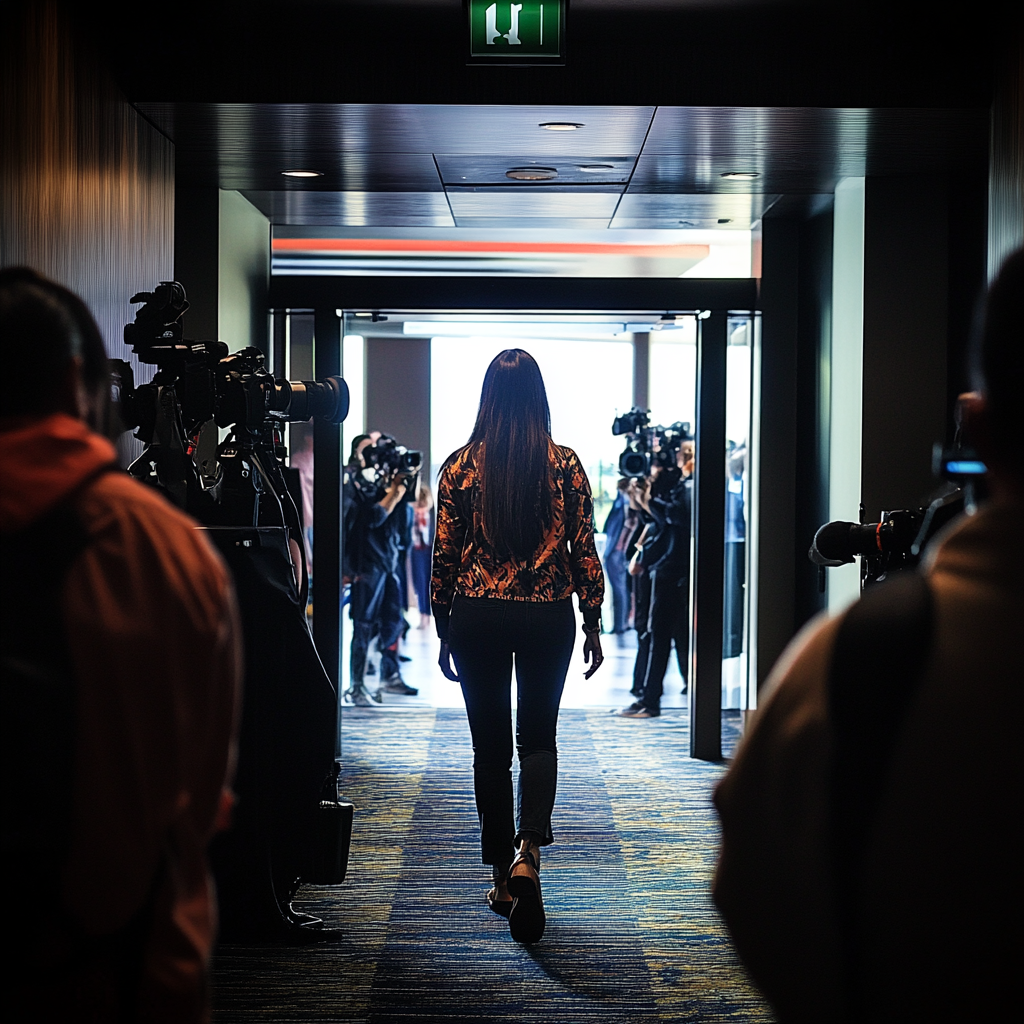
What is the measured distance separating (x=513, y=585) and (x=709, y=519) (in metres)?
2.28

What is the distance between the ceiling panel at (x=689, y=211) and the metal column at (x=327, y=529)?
4.73 feet

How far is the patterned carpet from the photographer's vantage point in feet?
9.18

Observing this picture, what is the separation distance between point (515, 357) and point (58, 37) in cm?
144

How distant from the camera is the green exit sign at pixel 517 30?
3.23 meters

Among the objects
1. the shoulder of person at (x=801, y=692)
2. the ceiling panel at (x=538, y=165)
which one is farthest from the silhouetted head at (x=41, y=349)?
the ceiling panel at (x=538, y=165)

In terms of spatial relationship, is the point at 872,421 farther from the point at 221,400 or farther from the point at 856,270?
the point at 221,400

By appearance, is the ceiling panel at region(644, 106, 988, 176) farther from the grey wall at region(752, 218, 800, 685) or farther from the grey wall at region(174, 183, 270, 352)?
the grey wall at region(174, 183, 270, 352)

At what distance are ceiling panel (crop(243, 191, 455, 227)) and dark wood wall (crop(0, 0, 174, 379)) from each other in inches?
46.2

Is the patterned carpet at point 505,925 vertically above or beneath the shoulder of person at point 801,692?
beneath

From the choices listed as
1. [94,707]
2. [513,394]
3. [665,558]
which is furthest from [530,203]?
[94,707]

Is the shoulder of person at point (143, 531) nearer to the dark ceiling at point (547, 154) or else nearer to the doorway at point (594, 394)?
the dark ceiling at point (547, 154)

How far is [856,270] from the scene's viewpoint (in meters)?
4.55

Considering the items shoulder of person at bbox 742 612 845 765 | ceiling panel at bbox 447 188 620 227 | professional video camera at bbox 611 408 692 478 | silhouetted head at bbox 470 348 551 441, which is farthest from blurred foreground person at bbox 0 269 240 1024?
professional video camera at bbox 611 408 692 478

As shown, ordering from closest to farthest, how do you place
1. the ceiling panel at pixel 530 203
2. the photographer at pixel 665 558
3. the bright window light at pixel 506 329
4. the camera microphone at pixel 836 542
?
the camera microphone at pixel 836 542 → the ceiling panel at pixel 530 203 → the bright window light at pixel 506 329 → the photographer at pixel 665 558
